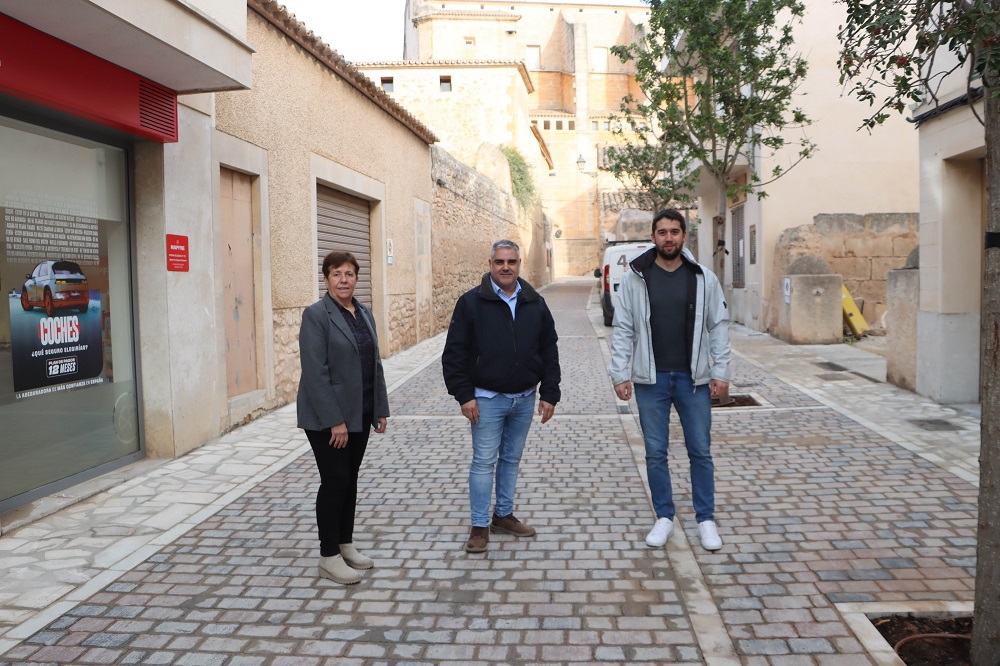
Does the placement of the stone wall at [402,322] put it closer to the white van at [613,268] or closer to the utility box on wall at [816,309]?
the white van at [613,268]

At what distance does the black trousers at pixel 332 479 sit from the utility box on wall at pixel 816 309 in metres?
11.6

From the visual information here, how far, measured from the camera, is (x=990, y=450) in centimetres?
291

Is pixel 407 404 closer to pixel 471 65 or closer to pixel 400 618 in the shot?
pixel 400 618

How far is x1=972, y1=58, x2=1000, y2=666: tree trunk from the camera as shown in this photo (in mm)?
2867

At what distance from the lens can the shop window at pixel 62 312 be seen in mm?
5105

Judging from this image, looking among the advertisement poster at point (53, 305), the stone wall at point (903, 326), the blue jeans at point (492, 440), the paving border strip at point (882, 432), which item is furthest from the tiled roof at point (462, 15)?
the blue jeans at point (492, 440)

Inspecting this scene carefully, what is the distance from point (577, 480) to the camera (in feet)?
18.9

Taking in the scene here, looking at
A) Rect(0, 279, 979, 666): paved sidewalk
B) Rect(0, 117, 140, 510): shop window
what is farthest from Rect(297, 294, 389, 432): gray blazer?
Rect(0, 117, 140, 510): shop window

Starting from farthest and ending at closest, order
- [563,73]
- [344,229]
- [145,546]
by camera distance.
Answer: [563,73] → [344,229] → [145,546]

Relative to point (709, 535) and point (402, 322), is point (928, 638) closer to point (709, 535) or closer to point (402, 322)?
point (709, 535)

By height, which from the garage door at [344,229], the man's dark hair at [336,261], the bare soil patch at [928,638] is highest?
the garage door at [344,229]

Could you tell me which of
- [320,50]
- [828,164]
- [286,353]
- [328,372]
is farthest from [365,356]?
[828,164]

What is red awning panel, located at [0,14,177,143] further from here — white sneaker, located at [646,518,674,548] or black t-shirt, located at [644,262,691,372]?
white sneaker, located at [646,518,674,548]

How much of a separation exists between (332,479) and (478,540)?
0.88 meters
